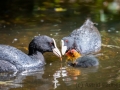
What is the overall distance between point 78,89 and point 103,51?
346 centimetres

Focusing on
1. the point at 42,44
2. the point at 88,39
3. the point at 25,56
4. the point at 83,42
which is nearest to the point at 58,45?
the point at 83,42

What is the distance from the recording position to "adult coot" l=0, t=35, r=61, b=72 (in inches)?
402

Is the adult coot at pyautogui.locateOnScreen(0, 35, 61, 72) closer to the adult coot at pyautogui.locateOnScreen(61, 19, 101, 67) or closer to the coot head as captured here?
the coot head

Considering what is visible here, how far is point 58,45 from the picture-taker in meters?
12.7

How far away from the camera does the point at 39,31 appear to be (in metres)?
14.2

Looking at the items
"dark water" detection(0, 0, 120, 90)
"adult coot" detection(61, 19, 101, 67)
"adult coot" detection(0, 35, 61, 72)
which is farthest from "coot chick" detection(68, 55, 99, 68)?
"adult coot" detection(0, 35, 61, 72)

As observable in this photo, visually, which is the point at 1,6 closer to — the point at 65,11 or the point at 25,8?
the point at 25,8

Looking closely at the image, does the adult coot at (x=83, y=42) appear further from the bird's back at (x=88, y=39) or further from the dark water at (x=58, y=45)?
the dark water at (x=58, y=45)

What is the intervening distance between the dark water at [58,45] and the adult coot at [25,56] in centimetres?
24

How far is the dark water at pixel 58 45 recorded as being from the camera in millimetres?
9203

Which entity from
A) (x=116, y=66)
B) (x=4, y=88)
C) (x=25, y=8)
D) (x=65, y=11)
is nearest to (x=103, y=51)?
(x=116, y=66)

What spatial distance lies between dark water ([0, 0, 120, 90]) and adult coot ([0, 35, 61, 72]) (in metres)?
0.24

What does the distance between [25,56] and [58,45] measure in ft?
7.56

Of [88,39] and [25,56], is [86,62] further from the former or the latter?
[88,39]
